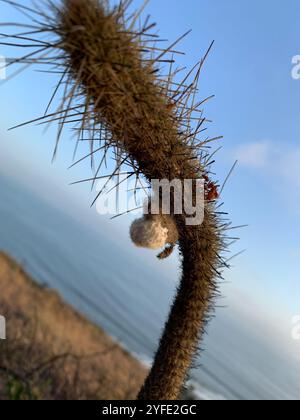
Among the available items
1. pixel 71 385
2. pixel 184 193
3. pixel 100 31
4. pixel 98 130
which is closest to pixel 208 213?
pixel 184 193

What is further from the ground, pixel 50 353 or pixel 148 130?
pixel 148 130

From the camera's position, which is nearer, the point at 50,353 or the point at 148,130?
the point at 148,130

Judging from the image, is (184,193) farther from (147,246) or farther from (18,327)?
(18,327)

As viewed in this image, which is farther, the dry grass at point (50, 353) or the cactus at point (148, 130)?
the dry grass at point (50, 353)

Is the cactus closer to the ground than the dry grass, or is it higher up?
higher up

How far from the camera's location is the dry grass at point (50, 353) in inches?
237

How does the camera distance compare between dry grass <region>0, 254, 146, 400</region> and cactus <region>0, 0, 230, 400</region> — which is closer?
cactus <region>0, 0, 230, 400</region>

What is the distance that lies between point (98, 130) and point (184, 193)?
36 centimetres

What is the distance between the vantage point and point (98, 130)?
151 cm

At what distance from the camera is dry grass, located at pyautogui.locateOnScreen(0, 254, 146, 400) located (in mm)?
6023

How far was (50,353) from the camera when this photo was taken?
8219 millimetres

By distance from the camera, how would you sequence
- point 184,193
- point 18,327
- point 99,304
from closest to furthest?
1. point 184,193
2. point 18,327
3. point 99,304

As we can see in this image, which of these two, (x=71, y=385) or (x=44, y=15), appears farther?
(x=71, y=385)

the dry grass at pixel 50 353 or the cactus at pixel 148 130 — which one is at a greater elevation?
the cactus at pixel 148 130
